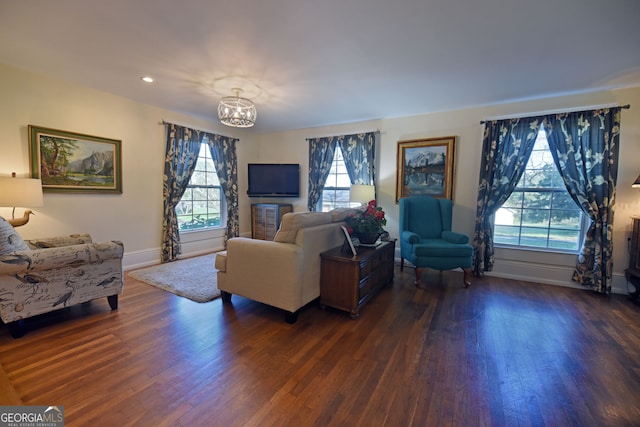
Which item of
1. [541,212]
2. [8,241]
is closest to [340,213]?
[8,241]

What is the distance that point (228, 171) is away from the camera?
5.10 metres

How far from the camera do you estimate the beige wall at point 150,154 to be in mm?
2936

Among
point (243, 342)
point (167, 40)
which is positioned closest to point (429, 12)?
point (167, 40)

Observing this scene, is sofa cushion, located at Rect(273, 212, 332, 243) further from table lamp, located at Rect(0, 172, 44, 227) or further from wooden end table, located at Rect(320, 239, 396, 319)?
table lamp, located at Rect(0, 172, 44, 227)

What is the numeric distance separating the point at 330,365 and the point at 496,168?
3.45m

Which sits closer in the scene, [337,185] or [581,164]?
[581,164]

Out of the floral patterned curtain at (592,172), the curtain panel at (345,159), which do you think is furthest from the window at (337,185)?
the floral patterned curtain at (592,172)

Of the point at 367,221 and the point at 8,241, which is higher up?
the point at 367,221

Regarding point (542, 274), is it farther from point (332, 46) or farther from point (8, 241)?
point (8, 241)

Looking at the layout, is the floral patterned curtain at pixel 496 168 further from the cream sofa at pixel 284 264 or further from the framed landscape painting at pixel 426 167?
the cream sofa at pixel 284 264

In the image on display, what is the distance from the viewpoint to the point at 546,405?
1470 mm

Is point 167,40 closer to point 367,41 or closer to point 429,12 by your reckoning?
point 367,41

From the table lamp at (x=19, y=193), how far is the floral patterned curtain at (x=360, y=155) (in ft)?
13.2

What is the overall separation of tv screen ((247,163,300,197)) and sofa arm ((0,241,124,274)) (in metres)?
3.13
